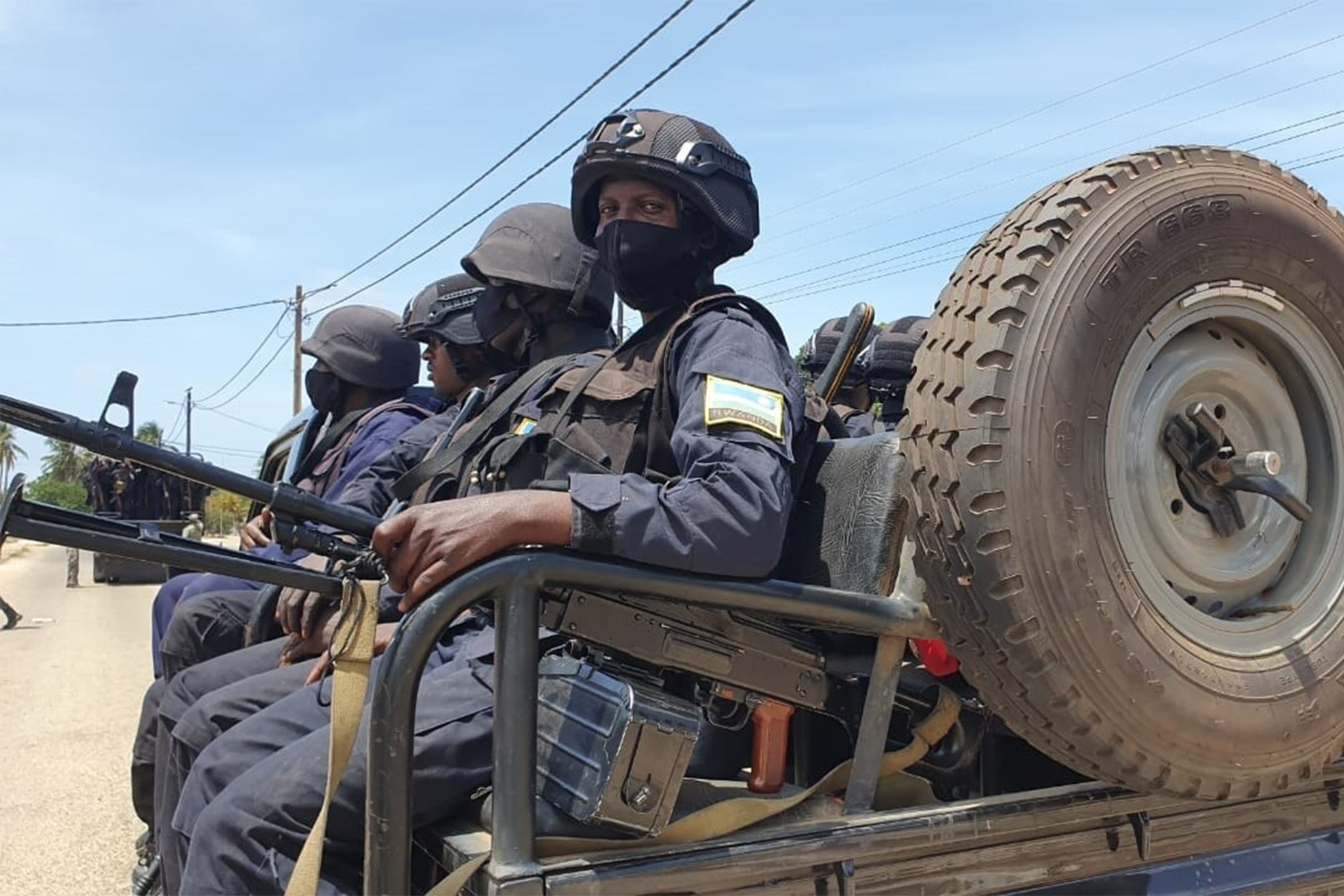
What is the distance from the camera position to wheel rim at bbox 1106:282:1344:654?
1854 millimetres

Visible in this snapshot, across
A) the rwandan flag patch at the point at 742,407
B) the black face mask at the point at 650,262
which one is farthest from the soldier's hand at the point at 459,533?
the black face mask at the point at 650,262

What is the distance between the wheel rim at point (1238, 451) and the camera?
1854mm

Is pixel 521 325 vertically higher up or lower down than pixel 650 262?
higher up

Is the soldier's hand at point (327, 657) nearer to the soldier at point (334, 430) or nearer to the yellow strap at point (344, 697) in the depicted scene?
the yellow strap at point (344, 697)

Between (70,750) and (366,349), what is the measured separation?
2.91 m

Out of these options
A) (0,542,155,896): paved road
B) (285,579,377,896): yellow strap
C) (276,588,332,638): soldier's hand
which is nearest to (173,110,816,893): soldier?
(285,579,377,896): yellow strap

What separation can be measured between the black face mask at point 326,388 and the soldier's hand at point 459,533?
116 inches

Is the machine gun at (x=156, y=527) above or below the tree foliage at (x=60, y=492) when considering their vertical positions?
below

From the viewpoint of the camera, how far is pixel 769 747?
2080mm

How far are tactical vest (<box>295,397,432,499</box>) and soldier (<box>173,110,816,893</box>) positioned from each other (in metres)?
1.53

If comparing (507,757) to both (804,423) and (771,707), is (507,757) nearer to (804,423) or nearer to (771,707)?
(771,707)

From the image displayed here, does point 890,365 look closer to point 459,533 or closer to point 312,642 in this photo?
point 312,642

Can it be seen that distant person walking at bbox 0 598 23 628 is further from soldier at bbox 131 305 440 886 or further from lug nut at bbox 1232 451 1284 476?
lug nut at bbox 1232 451 1284 476

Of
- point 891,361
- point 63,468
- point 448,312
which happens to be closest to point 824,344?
point 891,361
